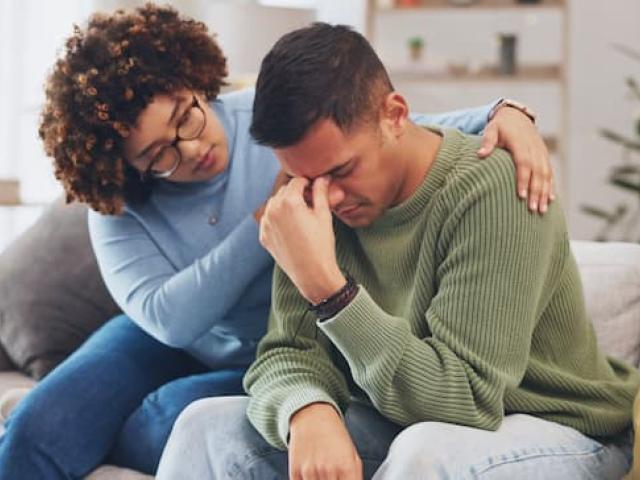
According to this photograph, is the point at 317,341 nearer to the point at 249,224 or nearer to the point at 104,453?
the point at 249,224

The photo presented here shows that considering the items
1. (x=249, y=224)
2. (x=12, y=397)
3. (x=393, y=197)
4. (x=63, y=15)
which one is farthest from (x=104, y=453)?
(x=63, y=15)

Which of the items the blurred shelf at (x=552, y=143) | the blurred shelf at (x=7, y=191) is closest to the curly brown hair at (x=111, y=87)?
the blurred shelf at (x=7, y=191)

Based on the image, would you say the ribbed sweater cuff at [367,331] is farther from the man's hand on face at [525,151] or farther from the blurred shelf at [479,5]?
the blurred shelf at [479,5]

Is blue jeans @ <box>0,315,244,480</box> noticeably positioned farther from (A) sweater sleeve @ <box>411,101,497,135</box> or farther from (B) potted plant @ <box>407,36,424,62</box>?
(B) potted plant @ <box>407,36,424,62</box>

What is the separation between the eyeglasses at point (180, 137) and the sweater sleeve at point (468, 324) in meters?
0.54

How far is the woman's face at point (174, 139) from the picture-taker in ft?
5.77

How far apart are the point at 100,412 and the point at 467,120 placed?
73 centimetres

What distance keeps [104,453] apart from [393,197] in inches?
27.7

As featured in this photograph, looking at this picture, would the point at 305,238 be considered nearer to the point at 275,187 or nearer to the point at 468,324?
the point at 468,324

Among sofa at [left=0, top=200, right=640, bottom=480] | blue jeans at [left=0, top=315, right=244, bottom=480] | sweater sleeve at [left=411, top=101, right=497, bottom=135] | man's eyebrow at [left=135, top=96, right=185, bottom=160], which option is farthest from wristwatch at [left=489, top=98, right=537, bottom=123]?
sofa at [left=0, top=200, right=640, bottom=480]

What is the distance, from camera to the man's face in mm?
1349

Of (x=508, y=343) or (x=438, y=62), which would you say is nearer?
(x=508, y=343)

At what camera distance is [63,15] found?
390 centimetres

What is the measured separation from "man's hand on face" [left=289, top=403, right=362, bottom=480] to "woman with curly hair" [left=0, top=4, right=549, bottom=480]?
1.52 ft
